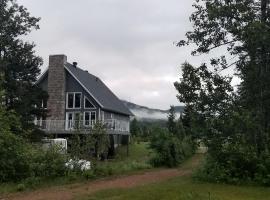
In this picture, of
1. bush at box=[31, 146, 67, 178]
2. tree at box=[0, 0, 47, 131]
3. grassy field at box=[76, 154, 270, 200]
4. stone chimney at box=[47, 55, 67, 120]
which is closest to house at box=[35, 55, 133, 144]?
stone chimney at box=[47, 55, 67, 120]

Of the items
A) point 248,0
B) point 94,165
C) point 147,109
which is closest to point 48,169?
point 94,165

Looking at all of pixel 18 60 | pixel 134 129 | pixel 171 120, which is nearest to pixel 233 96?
pixel 18 60

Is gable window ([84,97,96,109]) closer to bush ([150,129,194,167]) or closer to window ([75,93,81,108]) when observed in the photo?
window ([75,93,81,108])

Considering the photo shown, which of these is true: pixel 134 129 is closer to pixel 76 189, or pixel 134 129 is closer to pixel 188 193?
pixel 76 189

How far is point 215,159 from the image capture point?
67.0 ft

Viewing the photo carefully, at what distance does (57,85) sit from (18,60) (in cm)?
1723

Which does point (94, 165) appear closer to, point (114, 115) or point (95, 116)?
point (95, 116)

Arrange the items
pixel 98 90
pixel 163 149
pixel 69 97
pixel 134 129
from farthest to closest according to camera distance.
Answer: pixel 134 129, pixel 98 90, pixel 69 97, pixel 163 149

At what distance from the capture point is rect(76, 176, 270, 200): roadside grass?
15.0 m

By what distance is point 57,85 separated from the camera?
52719 mm

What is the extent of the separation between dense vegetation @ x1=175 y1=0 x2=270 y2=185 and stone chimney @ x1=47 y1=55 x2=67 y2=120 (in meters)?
31.4

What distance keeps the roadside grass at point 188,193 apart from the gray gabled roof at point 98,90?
34468 mm

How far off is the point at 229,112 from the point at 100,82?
42621 millimetres

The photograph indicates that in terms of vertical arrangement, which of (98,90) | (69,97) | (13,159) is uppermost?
(98,90)
